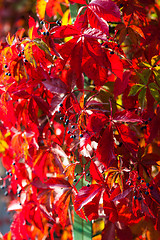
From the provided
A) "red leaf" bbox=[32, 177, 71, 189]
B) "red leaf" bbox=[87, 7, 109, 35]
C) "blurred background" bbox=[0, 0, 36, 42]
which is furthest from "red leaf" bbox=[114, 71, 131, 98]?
"blurred background" bbox=[0, 0, 36, 42]

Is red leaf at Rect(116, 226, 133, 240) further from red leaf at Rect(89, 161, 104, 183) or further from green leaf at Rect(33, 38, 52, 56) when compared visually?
green leaf at Rect(33, 38, 52, 56)

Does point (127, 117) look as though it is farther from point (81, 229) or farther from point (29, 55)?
point (81, 229)

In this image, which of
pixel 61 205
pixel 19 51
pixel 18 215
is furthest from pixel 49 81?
pixel 18 215

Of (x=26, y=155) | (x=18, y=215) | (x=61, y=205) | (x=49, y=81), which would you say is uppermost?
(x=49, y=81)

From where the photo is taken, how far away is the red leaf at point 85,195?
76cm

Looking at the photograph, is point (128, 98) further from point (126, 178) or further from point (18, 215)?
point (18, 215)

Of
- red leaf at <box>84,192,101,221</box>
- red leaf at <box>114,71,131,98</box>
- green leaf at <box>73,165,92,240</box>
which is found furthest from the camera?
green leaf at <box>73,165,92,240</box>

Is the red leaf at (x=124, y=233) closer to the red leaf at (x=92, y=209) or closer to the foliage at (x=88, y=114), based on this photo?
the foliage at (x=88, y=114)

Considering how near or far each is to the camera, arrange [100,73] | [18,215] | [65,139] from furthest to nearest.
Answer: [18,215]
[65,139]
[100,73]

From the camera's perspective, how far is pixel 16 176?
1081 mm

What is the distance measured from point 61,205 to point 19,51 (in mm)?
491

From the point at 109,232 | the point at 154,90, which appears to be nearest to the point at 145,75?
the point at 154,90

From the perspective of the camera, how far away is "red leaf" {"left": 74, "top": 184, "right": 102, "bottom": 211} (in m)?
Answer: 0.76

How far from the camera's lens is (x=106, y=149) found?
2.44 ft
